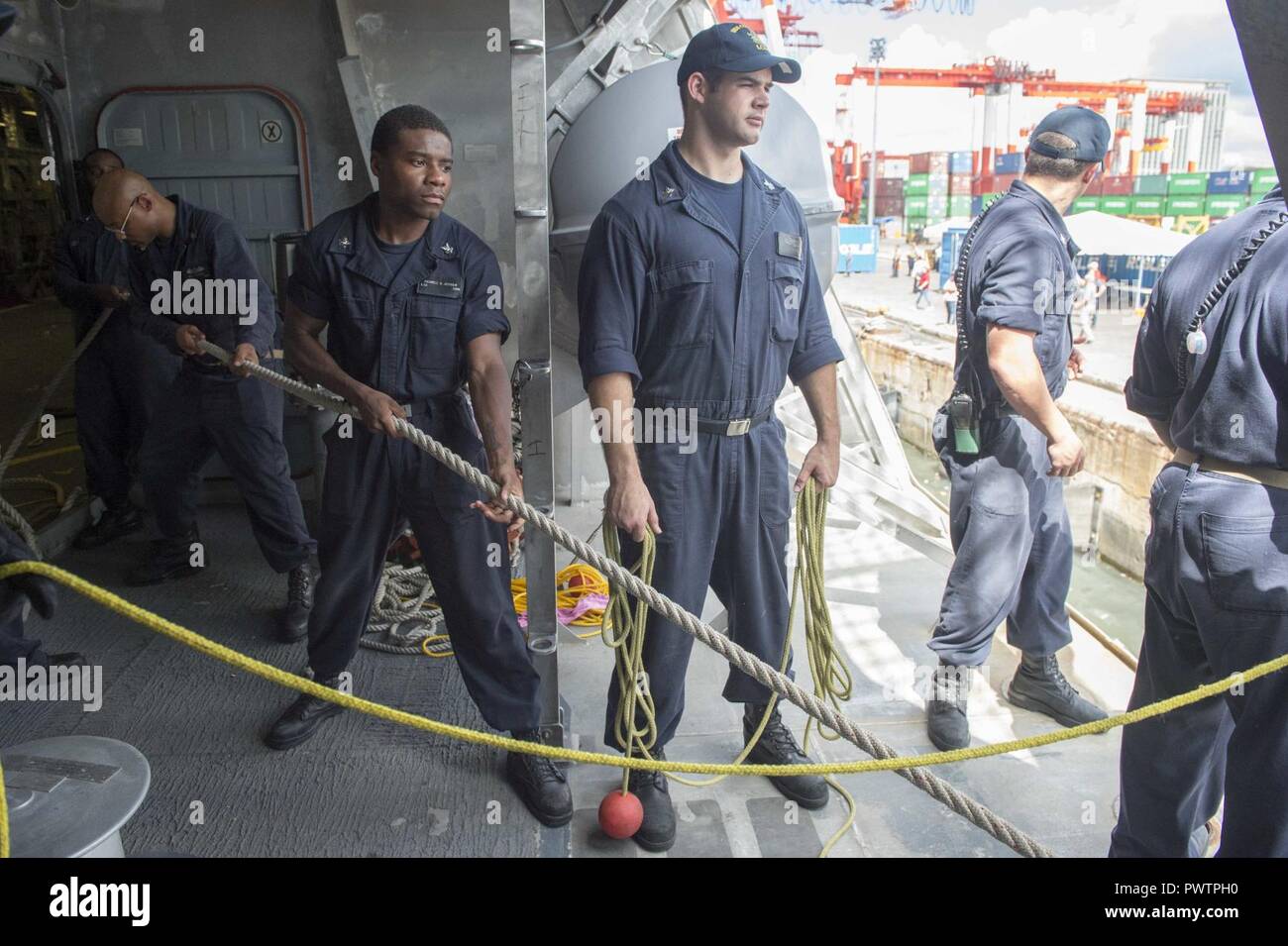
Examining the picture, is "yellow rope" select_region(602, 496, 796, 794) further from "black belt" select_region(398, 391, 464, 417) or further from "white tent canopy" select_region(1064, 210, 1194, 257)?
"white tent canopy" select_region(1064, 210, 1194, 257)

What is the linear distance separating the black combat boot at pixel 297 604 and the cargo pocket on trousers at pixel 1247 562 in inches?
130

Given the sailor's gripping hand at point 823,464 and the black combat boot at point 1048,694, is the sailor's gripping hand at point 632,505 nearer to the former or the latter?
the sailor's gripping hand at point 823,464

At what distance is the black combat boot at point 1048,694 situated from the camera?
348cm

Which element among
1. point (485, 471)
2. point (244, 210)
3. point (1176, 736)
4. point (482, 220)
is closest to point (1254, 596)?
point (1176, 736)

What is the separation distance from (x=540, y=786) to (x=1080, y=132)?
9.16ft

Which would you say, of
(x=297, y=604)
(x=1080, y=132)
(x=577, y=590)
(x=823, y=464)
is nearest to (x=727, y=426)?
(x=823, y=464)

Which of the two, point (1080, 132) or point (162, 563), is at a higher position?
point (1080, 132)

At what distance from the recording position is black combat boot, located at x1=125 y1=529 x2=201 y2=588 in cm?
450

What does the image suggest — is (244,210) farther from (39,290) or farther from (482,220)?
(39,290)

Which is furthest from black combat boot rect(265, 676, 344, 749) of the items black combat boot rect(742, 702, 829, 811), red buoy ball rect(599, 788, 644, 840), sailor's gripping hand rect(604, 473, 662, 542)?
black combat boot rect(742, 702, 829, 811)

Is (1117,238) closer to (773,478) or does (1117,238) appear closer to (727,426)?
(773,478)

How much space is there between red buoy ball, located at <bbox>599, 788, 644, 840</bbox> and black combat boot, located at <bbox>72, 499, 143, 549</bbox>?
368 centimetres

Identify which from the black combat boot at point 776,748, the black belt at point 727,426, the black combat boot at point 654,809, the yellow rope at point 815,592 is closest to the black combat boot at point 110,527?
the black combat boot at point 654,809

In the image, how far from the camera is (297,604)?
13.3 ft
